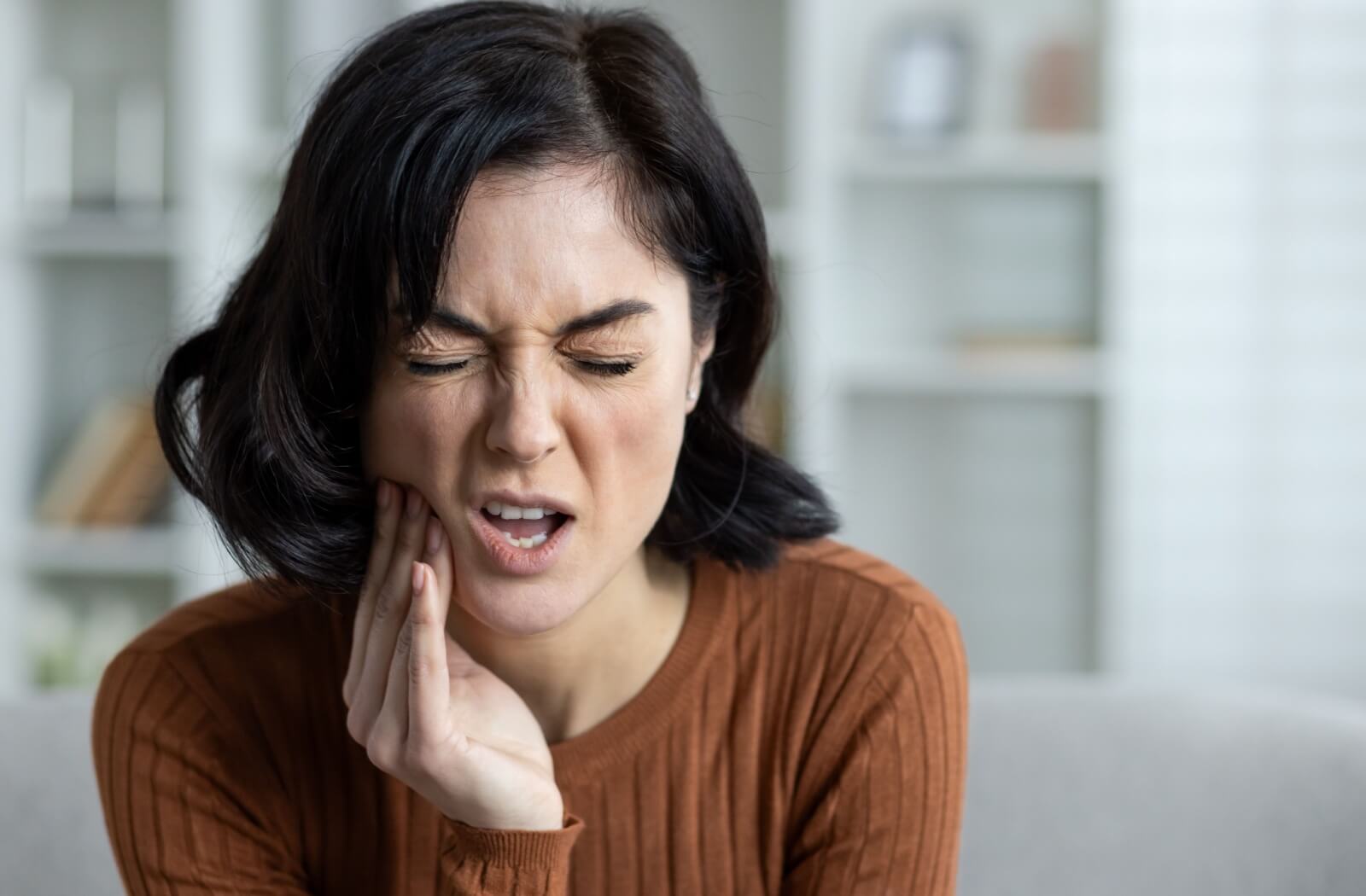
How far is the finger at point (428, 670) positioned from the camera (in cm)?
113

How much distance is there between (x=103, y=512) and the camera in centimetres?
299

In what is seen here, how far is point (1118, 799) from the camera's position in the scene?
4.71ft

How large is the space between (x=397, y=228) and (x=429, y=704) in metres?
0.38

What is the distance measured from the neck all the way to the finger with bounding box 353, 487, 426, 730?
106 mm

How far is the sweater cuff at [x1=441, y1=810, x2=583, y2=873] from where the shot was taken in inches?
45.3

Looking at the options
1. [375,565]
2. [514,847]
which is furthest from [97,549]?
[514,847]

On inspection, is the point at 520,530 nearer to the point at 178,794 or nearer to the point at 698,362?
the point at 698,362

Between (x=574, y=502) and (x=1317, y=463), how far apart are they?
2532 millimetres

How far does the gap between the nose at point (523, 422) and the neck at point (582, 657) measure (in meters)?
0.27

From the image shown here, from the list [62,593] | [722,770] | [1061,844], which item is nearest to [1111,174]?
[1061,844]

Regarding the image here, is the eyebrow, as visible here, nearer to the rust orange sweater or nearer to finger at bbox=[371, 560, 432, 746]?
finger at bbox=[371, 560, 432, 746]

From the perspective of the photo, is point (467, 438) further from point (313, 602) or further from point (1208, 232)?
point (1208, 232)

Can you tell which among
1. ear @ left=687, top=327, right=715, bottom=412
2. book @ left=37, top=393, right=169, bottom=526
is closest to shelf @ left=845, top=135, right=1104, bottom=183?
book @ left=37, top=393, right=169, bottom=526

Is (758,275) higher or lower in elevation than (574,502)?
higher
